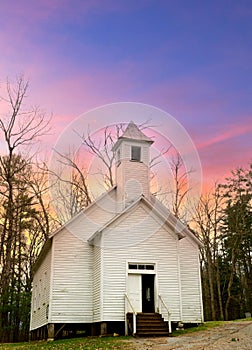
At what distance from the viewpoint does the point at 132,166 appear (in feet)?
70.4

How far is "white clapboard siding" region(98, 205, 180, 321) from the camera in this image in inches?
685

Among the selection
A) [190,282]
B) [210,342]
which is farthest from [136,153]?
[210,342]

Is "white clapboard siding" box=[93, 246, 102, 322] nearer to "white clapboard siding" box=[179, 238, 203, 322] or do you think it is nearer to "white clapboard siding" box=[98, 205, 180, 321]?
"white clapboard siding" box=[98, 205, 180, 321]

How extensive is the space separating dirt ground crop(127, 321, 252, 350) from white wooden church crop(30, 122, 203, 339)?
1995mm

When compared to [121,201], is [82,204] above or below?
above

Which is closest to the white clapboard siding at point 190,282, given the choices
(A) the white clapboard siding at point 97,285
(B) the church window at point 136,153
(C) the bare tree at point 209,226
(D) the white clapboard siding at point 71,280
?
(A) the white clapboard siding at point 97,285

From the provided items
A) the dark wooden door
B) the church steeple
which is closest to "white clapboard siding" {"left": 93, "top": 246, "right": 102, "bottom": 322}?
the dark wooden door

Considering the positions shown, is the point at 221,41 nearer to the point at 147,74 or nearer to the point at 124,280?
the point at 147,74

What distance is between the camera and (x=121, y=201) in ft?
68.9

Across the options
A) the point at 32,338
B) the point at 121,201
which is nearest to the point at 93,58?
the point at 121,201

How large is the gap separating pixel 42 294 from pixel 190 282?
7.31m

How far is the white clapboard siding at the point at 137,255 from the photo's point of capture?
17391mm

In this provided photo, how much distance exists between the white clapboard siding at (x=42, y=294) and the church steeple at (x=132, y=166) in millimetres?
4633

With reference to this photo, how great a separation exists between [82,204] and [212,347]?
2111 centimetres
